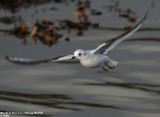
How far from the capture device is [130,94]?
11.7m

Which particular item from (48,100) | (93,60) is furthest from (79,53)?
(48,100)

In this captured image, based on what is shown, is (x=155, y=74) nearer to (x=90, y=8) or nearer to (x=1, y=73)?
(x=1, y=73)

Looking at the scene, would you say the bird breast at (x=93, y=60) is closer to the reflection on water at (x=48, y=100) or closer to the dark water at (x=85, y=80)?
the dark water at (x=85, y=80)

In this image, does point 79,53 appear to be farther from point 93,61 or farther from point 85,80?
point 85,80

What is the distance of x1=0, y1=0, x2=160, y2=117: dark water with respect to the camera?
10.9 metres

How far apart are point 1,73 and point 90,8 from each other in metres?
7.34

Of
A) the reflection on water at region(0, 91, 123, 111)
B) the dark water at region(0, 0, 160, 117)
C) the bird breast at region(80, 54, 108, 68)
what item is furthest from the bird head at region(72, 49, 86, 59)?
the reflection on water at region(0, 91, 123, 111)

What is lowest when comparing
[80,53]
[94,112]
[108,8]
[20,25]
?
[94,112]

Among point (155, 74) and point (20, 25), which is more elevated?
point (20, 25)

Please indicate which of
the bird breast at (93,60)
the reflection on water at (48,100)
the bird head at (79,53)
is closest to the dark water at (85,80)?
the reflection on water at (48,100)

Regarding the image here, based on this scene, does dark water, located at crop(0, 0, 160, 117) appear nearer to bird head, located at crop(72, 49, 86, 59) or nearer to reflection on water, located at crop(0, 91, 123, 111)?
reflection on water, located at crop(0, 91, 123, 111)

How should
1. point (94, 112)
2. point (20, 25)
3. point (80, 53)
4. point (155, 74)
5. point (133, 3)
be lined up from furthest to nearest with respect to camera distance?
1. point (133, 3)
2. point (20, 25)
3. point (155, 74)
4. point (94, 112)
5. point (80, 53)

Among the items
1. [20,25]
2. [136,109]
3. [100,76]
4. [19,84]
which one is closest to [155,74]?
[100,76]

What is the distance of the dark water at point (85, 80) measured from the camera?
10.9 metres
